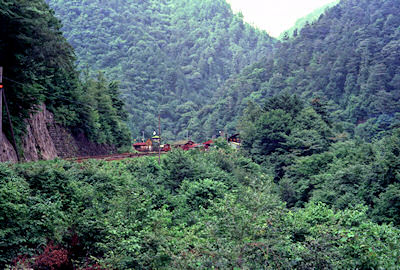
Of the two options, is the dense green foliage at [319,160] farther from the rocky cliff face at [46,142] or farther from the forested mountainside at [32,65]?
the forested mountainside at [32,65]

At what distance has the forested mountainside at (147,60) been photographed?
5453 inches

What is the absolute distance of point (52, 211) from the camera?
14688 mm

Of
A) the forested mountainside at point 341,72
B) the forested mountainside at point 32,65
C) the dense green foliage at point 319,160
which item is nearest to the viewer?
the forested mountainside at point 32,65

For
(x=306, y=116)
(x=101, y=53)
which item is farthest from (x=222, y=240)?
(x=101, y=53)

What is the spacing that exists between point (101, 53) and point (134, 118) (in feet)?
137

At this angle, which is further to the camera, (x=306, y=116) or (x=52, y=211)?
(x=306, y=116)

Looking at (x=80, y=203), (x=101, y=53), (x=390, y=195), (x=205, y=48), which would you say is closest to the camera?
(x=80, y=203)

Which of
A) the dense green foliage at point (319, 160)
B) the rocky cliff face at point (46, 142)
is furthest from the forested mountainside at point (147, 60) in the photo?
the rocky cliff face at point (46, 142)

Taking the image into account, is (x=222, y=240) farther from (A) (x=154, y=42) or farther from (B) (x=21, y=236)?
(A) (x=154, y=42)

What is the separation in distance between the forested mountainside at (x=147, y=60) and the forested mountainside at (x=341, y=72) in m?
→ 18.6

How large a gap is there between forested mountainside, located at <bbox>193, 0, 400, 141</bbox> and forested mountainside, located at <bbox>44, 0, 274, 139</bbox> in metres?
18.6

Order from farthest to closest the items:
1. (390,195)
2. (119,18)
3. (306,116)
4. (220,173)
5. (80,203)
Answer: (119,18) < (306,116) < (220,173) < (390,195) < (80,203)

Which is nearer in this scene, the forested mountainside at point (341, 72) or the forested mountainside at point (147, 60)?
the forested mountainside at point (341, 72)

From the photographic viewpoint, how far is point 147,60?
162000mm
